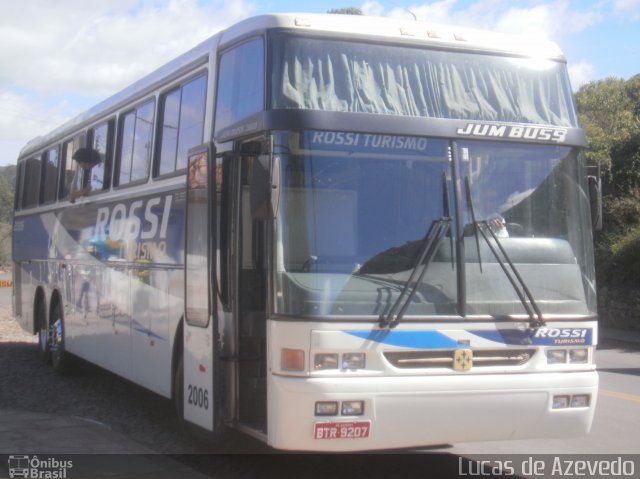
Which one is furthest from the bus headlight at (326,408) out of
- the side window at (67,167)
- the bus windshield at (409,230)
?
the side window at (67,167)

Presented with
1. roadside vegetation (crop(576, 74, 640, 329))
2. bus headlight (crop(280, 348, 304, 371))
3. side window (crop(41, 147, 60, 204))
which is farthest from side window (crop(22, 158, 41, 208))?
roadside vegetation (crop(576, 74, 640, 329))

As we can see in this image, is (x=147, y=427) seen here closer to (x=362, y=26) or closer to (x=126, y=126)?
(x=126, y=126)

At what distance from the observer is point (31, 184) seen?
15.4 m

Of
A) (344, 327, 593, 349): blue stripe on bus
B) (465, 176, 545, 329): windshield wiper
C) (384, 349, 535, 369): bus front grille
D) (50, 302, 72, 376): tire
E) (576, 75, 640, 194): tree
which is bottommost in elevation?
(50, 302, 72, 376): tire

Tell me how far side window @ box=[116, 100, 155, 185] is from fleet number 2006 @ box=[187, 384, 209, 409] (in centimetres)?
277

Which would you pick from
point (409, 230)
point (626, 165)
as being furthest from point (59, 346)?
point (626, 165)

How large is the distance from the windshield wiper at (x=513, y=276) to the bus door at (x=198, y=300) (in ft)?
7.25

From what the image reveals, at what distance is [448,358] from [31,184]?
11249 mm

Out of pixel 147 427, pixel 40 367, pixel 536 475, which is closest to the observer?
pixel 536 475

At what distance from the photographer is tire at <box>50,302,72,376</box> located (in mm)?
12922

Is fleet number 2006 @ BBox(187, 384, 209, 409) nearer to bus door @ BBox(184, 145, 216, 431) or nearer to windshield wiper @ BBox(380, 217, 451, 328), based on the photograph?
bus door @ BBox(184, 145, 216, 431)

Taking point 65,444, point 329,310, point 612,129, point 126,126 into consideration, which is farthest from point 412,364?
point 612,129

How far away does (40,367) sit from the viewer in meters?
13.9

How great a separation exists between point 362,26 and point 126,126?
4.48 m
